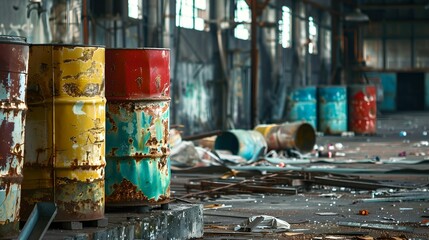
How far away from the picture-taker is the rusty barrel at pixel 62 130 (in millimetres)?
8070

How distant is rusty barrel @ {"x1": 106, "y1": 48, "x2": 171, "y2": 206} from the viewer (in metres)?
9.11

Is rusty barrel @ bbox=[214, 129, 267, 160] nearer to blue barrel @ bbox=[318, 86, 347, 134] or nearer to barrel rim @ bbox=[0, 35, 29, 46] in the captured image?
blue barrel @ bbox=[318, 86, 347, 134]

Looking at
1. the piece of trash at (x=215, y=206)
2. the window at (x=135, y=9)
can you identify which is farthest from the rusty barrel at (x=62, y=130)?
the window at (x=135, y=9)

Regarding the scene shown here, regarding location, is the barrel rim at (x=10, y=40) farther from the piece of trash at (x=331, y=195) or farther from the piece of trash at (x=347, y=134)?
the piece of trash at (x=347, y=134)

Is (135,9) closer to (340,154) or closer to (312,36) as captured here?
(340,154)

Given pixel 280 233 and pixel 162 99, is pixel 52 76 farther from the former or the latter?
pixel 280 233

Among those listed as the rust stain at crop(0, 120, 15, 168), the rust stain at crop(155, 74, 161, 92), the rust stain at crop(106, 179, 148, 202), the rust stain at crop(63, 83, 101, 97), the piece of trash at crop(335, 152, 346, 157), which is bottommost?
the piece of trash at crop(335, 152, 346, 157)

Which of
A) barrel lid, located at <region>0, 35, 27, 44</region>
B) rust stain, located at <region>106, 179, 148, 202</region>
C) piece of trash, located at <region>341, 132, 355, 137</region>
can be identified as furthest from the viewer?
piece of trash, located at <region>341, 132, 355, 137</region>

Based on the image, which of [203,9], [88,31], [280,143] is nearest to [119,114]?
[88,31]

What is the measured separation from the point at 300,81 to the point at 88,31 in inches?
783

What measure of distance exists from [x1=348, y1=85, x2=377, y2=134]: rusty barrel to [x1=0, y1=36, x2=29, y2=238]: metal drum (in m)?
26.1

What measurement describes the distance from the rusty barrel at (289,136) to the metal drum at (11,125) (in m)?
16.4

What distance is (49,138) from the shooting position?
317 inches

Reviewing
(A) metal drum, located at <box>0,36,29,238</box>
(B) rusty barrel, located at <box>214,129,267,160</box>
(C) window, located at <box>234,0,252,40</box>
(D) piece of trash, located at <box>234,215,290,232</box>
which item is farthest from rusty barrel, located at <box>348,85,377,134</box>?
(A) metal drum, located at <box>0,36,29,238</box>
